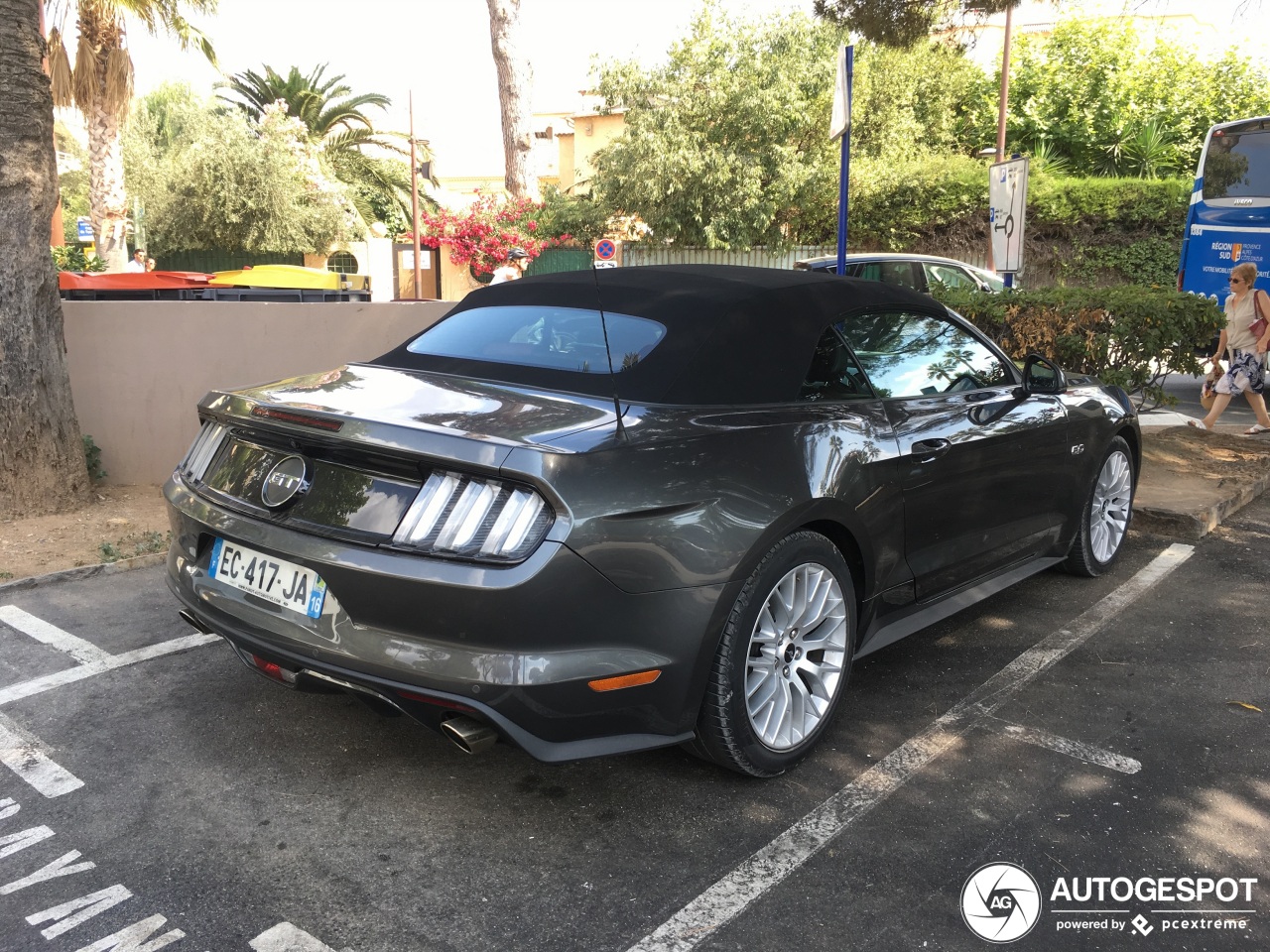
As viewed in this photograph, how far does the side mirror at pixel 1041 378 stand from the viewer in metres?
4.66

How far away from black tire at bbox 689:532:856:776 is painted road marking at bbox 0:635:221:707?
1.88m

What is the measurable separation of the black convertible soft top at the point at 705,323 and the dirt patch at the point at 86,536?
2.77 metres

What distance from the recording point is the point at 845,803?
3.20 meters

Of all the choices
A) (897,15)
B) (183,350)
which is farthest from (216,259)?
(183,350)

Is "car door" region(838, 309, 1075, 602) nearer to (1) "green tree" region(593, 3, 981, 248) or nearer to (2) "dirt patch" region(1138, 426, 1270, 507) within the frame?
(2) "dirt patch" region(1138, 426, 1270, 507)

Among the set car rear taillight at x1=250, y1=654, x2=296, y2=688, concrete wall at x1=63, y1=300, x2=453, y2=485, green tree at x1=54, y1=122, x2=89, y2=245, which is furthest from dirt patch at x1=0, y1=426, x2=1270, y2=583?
green tree at x1=54, y1=122, x2=89, y2=245

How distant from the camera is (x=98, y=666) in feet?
13.8

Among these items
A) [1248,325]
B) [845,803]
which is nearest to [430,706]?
[845,803]

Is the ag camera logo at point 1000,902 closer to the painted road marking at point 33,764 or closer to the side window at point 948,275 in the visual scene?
the painted road marking at point 33,764

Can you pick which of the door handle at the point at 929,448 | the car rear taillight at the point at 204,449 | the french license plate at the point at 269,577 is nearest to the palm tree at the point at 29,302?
the car rear taillight at the point at 204,449

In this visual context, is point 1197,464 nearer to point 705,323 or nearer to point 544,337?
point 705,323

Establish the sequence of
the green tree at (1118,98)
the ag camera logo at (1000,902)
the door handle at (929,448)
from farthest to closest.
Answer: the green tree at (1118,98) → the door handle at (929,448) → the ag camera logo at (1000,902)

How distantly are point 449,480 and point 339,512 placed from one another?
14.7 inches
